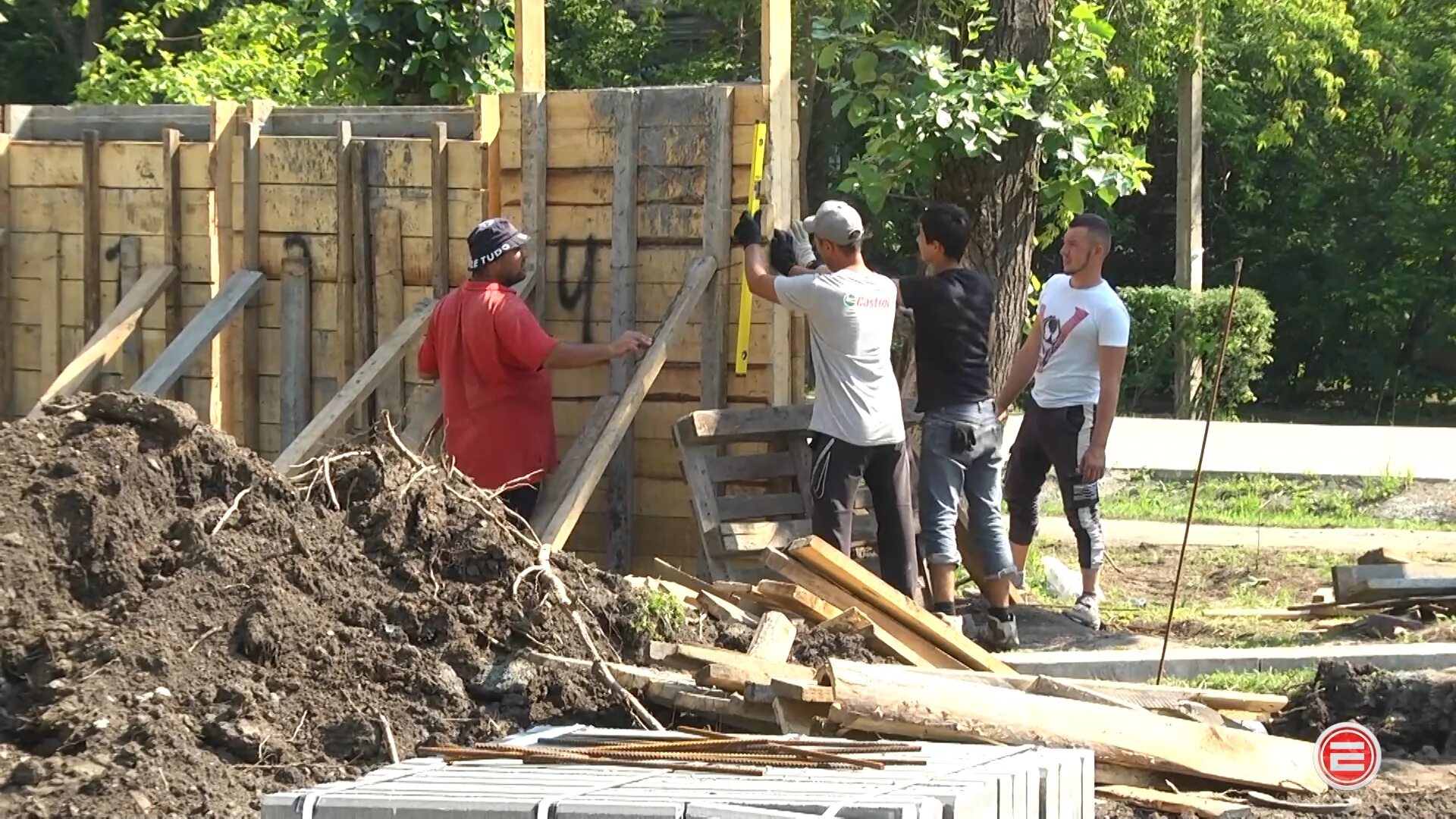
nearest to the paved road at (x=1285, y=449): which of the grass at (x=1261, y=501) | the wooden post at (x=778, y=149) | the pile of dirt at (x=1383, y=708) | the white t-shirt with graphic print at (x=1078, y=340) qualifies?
the grass at (x=1261, y=501)

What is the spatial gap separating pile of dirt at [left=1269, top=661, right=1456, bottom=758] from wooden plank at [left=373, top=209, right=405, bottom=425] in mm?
5014

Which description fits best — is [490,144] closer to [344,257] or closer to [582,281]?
[582,281]

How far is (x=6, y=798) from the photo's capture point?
5336 millimetres

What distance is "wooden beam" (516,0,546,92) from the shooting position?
31.5 ft

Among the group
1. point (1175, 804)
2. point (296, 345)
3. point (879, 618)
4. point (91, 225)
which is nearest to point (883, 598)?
point (879, 618)

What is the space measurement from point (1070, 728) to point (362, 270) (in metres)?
5.53

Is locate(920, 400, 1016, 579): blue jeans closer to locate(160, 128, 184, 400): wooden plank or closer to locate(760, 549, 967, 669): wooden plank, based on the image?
locate(760, 549, 967, 669): wooden plank

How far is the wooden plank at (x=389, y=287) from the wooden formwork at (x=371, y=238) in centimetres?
1

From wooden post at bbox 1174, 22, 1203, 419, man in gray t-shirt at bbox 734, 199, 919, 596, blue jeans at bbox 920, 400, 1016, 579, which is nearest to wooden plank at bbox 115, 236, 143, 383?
man in gray t-shirt at bbox 734, 199, 919, 596

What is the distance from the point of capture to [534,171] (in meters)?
9.41

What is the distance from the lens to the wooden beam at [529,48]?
9594mm

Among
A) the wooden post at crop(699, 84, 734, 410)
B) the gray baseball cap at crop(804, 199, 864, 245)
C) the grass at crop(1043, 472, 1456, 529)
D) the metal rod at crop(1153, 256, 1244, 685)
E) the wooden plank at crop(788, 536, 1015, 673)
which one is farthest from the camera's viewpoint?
the grass at crop(1043, 472, 1456, 529)

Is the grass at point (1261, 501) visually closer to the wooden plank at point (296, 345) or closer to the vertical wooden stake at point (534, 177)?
the vertical wooden stake at point (534, 177)

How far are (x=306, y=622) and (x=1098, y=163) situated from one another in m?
5.97
